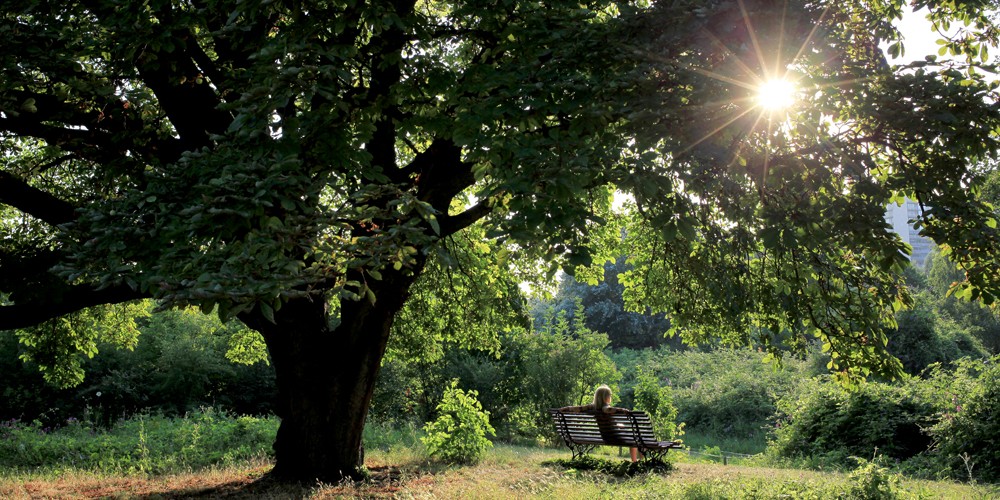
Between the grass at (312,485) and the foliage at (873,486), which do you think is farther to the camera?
the grass at (312,485)

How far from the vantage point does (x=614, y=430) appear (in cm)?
1041

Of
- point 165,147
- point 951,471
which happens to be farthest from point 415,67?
point 951,471

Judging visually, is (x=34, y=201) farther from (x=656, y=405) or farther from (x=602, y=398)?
(x=656, y=405)

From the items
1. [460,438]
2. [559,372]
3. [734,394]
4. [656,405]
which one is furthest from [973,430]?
[734,394]

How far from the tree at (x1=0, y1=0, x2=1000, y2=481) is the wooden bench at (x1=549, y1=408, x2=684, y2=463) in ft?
10.5

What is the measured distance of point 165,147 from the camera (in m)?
7.49

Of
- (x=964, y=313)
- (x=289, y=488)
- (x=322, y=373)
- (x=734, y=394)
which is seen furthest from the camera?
(x=964, y=313)

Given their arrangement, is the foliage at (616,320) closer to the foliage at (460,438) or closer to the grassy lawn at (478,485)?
the foliage at (460,438)

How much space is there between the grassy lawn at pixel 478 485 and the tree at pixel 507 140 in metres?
1.63

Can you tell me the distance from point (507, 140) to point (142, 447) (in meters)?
10.1

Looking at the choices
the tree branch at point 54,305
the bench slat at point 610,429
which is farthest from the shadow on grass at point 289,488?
the bench slat at point 610,429

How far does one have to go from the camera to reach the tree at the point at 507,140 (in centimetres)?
476

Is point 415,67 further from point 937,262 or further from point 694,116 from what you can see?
point 937,262

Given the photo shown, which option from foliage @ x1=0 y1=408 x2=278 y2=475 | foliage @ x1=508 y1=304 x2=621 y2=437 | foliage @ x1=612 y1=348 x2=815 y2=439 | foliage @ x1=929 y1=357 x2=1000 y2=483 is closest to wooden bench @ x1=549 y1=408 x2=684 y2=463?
foliage @ x1=929 y1=357 x2=1000 y2=483
